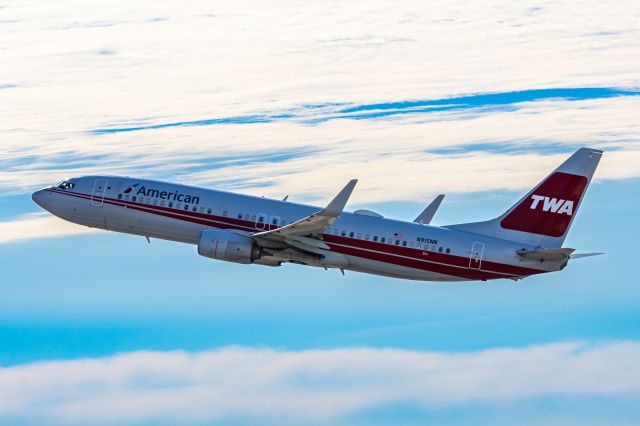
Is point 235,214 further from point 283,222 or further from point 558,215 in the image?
point 558,215

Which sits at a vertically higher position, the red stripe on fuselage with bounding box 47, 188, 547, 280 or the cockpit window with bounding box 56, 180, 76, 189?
the cockpit window with bounding box 56, 180, 76, 189

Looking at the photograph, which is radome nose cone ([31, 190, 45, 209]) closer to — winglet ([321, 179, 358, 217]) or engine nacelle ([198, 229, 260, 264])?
engine nacelle ([198, 229, 260, 264])

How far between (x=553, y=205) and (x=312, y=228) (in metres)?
17.9

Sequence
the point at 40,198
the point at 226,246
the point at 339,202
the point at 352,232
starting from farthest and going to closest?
1. the point at 40,198
2. the point at 352,232
3. the point at 226,246
4. the point at 339,202

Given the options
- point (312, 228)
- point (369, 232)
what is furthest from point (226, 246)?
point (369, 232)

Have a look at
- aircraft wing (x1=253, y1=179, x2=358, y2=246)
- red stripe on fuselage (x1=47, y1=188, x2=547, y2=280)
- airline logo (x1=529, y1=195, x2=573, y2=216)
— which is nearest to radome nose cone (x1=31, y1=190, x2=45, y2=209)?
red stripe on fuselage (x1=47, y1=188, x2=547, y2=280)

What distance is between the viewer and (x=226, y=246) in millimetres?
79188

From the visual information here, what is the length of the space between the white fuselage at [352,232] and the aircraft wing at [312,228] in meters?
1.11

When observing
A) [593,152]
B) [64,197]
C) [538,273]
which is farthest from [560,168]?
[64,197]

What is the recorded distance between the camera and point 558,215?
81062 millimetres

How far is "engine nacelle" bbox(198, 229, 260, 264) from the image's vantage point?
79.2 meters

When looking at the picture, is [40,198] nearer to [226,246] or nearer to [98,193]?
[98,193]

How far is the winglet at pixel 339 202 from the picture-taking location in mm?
73750

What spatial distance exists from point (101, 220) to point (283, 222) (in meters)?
14.6
